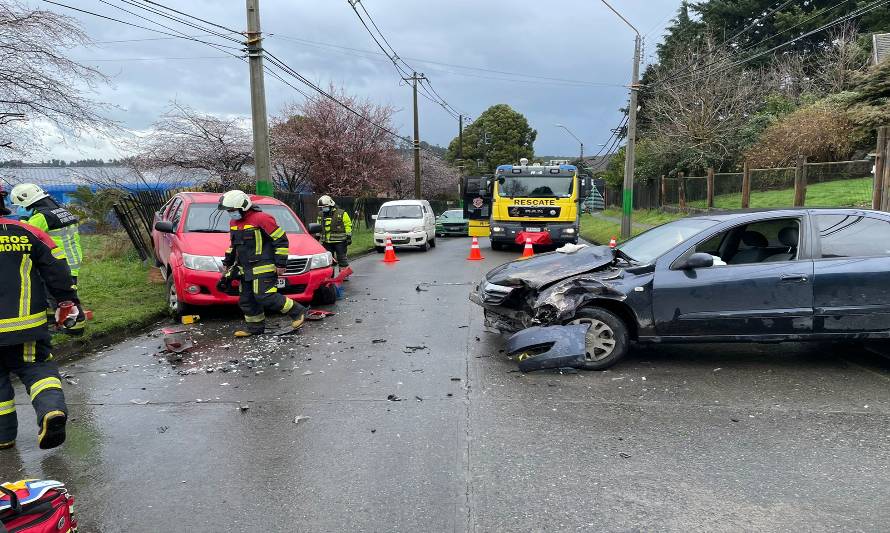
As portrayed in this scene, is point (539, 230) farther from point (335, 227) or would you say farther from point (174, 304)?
point (174, 304)

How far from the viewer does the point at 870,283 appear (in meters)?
5.40

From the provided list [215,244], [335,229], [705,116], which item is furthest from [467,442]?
[705,116]

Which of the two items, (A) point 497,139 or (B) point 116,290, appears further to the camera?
(A) point 497,139

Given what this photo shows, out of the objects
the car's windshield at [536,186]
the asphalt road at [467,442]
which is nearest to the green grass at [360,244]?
the car's windshield at [536,186]

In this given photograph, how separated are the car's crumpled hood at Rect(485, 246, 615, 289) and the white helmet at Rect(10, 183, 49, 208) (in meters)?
4.61

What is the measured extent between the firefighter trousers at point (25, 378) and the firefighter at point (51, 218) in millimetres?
423

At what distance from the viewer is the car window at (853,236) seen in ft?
18.3

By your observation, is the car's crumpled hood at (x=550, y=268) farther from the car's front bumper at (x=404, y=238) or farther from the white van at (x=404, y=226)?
the car's front bumper at (x=404, y=238)

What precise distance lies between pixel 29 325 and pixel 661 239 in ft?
18.6

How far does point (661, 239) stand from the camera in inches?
248

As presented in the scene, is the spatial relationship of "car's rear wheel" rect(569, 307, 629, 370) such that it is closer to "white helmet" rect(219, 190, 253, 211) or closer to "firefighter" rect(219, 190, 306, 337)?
"firefighter" rect(219, 190, 306, 337)

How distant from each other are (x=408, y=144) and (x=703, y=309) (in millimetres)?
36216

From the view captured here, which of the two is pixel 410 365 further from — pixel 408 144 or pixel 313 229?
pixel 408 144

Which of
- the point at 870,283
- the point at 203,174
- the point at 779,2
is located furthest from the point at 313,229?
the point at 779,2
